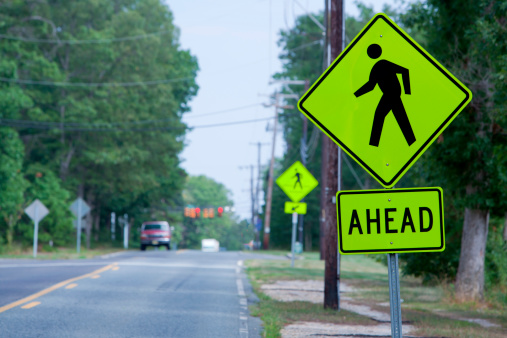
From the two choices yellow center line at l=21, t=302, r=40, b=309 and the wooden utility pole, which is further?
the wooden utility pole

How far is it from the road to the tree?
4.65 meters

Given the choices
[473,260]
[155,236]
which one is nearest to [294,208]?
[473,260]

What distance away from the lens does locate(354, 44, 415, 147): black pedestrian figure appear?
18.1 feet

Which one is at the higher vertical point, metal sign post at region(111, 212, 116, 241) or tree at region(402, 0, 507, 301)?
tree at region(402, 0, 507, 301)

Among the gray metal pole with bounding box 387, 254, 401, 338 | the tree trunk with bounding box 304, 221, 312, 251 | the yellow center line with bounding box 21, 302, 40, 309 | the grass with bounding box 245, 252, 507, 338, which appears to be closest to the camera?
the gray metal pole with bounding box 387, 254, 401, 338

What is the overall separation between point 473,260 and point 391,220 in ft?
35.3

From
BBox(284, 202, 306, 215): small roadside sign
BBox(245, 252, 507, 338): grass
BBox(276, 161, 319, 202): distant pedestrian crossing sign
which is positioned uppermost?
BBox(276, 161, 319, 202): distant pedestrian crossing sign

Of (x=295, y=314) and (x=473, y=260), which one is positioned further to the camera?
(x=473, y=260)

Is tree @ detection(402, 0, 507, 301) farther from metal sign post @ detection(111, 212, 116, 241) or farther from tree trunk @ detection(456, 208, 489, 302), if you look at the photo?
metal sign post @ detection(111, 212, 116, 241)

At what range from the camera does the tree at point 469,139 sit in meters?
14.0

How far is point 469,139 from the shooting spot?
14477mm

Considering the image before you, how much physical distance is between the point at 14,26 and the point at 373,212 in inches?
1534

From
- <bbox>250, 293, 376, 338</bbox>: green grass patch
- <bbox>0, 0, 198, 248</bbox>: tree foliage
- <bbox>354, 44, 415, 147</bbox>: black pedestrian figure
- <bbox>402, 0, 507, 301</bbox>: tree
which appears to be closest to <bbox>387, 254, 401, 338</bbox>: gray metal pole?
<bbox>354, 44, 415, 147</bbox>: black pedestrian figure

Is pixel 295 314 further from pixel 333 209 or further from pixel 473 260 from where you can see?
pixel 473 260
